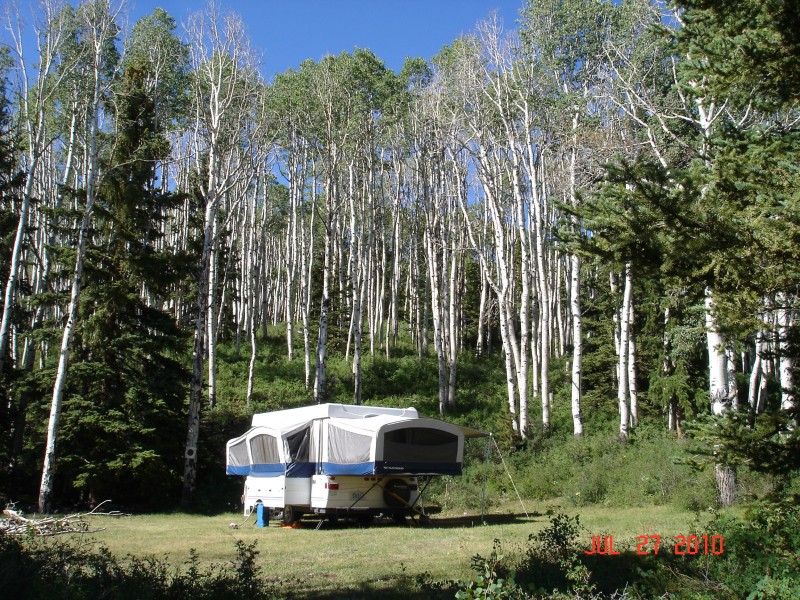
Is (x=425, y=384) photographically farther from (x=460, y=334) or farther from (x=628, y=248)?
(x=628, y=248)

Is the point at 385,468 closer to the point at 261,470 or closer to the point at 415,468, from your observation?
the point at 415,468

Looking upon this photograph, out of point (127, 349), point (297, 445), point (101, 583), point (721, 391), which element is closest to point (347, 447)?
point (297, 445)

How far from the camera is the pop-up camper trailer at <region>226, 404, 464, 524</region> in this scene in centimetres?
1312

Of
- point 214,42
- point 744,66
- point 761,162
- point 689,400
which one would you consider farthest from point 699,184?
point 214,42

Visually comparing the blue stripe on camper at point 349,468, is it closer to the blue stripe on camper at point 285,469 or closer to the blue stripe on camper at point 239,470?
the blue stripe on camper at point 285,469

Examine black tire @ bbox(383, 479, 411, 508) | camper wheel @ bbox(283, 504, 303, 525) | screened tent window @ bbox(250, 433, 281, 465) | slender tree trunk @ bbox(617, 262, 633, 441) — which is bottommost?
camper wheel @ bbox(283, 504, 303, 525)

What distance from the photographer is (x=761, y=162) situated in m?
6.00

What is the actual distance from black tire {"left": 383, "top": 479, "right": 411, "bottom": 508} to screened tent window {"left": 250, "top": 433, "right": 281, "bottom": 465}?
7.57 feet

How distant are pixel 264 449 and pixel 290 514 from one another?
1547mm

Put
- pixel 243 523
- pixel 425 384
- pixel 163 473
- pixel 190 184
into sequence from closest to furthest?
pixel 243 523 → pixel 163 473 → pixel 425 384 → pixel 190 184

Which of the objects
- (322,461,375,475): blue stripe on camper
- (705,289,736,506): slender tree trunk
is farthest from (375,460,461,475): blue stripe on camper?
(705,289,736,506): slender tree trunk

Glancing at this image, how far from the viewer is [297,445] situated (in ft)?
45.2

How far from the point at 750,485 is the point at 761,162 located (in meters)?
9.21

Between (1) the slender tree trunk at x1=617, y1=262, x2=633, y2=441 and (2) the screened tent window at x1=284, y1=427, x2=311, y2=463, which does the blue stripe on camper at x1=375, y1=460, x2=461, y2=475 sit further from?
(1) the slender tree trunk at x1=617, y1=262, x2=633, y2=441
